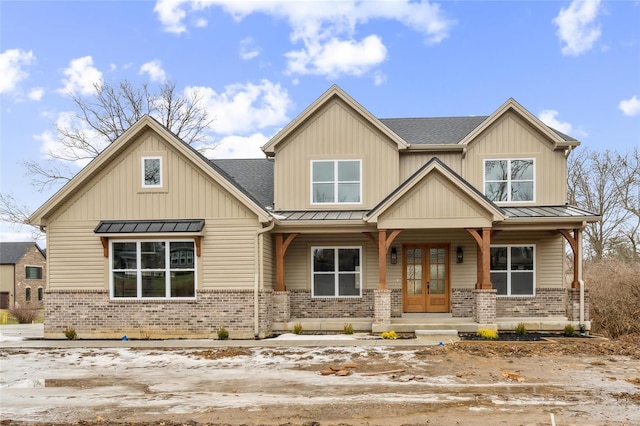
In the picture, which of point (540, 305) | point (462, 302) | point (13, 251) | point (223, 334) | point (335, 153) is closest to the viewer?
point (223, 334)

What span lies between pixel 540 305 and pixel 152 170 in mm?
12594

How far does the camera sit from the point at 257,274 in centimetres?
1642

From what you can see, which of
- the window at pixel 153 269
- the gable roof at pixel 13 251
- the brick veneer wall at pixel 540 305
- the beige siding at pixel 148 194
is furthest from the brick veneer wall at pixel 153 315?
the gable roof at pixel 13 251

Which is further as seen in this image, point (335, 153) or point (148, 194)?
point (335, 153)

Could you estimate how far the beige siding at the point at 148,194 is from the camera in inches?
658

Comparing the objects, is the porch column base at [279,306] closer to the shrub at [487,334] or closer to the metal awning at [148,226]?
the metal awning at [148,226]

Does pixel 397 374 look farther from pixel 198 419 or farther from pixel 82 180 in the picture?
pixel 82 180

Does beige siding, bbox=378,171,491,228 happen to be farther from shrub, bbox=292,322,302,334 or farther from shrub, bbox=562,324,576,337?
shrub, bbox=292,322,302,334

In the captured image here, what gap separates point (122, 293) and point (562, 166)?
14087mm

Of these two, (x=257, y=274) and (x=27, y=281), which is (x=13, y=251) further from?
(x=257, y=274)

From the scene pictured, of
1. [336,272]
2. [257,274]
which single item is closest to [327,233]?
[336,272]

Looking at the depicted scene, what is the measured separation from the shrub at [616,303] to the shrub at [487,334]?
365cm

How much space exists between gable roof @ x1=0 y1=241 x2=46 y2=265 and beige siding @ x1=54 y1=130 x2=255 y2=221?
4348 cm

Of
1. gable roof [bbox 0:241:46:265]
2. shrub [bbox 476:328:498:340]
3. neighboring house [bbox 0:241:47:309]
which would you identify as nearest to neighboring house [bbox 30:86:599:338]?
shrub [bbox 476:328:498:340]
